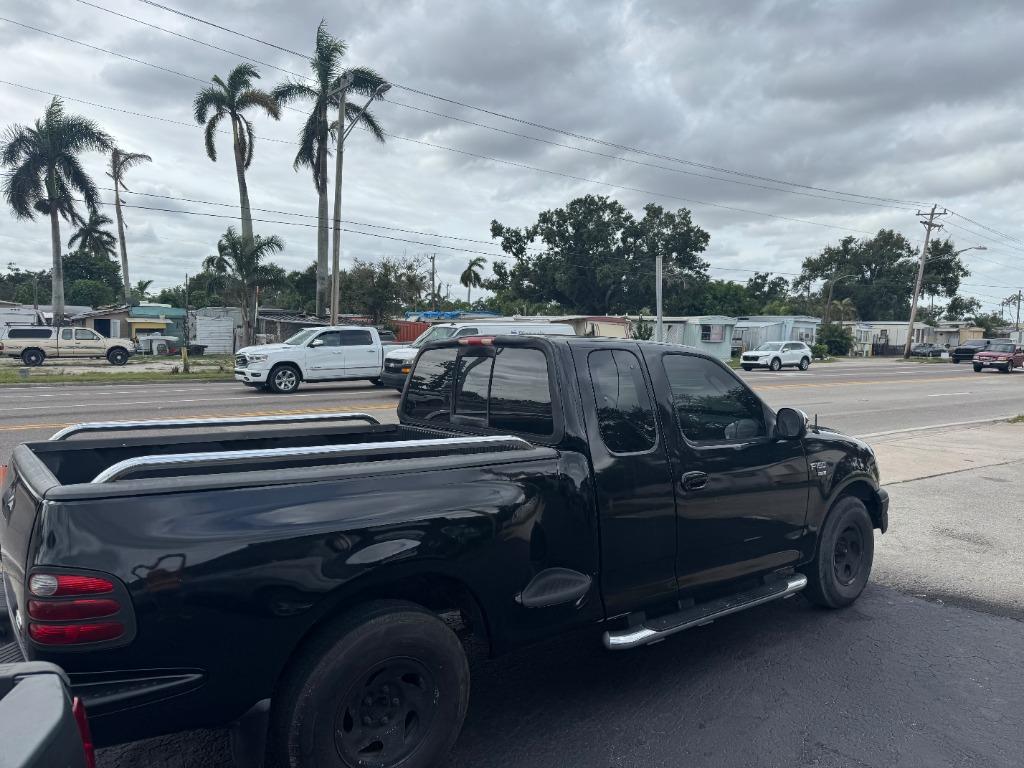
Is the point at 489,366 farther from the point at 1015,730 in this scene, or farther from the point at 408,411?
the point at 1015,730

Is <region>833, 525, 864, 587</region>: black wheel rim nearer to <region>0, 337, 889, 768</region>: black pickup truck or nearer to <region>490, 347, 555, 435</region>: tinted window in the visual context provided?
<region>0, 337, 889, 768</region>: black pickup truck

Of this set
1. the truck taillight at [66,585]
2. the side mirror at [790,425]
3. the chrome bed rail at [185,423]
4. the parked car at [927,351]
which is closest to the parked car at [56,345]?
the chrome bed rail at [185,423]

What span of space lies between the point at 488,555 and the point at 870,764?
1829mm

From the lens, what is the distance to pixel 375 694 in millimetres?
2699

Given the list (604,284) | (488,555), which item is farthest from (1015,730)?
(604,284)

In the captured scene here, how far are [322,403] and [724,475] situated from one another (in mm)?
13785

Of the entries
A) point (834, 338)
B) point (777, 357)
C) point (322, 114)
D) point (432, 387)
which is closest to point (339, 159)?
point (322, 114)

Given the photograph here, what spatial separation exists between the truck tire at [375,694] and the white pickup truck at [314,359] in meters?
17.5

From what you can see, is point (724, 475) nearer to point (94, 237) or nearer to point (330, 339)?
point (330, 339)

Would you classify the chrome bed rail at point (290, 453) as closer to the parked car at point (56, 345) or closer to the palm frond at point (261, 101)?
the parked car at point (56, 345)

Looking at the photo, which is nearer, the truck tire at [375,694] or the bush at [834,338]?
the truck tire at [375,694]

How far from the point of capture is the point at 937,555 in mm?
5996

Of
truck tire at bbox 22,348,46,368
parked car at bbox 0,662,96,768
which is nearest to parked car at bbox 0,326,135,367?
truck tire at bbox 22,348,46,368

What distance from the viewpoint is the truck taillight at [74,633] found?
2.21 meters
